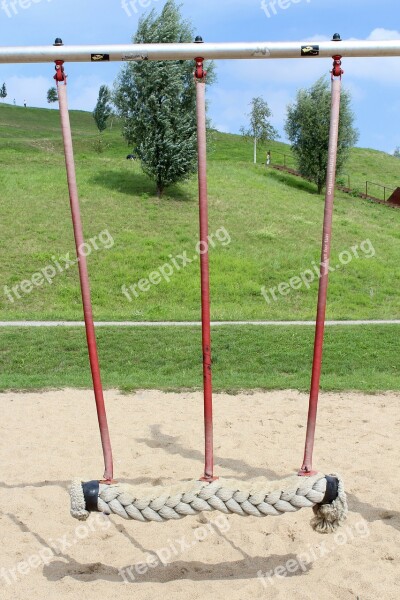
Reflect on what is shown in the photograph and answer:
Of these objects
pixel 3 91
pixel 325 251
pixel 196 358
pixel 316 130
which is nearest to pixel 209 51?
pixel 325 251

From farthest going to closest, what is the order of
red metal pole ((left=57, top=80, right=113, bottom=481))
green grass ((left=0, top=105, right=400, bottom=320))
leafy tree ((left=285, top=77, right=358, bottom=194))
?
leafy tree ((left=285, top=77, right=358, bottom=194)) < green grass ((left=0, top=105, right=400, bottom=320)) < red metal pole ((left=57, top=80, right=113, bottom=481))

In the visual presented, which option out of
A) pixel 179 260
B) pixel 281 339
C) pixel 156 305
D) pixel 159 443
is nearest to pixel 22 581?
pixel 159 443

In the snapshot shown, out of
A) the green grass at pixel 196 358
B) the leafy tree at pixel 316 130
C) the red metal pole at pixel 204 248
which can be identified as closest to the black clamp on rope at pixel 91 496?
the red metal pole at pixel 204 248

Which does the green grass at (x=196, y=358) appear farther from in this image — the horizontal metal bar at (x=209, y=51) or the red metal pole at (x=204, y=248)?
the horizontal metal bar at (x=209, y=51)

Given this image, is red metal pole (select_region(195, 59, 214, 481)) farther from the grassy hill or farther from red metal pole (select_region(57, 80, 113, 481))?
the grassy hill

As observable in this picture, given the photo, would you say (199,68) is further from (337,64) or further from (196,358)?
(196,358)

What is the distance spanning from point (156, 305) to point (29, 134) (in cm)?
4540

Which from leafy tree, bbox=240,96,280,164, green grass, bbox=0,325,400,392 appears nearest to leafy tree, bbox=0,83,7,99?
leafy tree, bbox=240,96,280,164

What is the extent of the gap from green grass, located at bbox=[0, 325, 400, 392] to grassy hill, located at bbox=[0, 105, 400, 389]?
33 millimetres

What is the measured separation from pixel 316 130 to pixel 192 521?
3239 cm

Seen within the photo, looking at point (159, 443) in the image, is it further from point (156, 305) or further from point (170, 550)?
point (156, 305)

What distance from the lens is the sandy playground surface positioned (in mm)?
4094

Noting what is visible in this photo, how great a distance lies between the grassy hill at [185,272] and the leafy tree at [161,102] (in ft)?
6.92

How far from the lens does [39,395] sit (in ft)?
27.5
